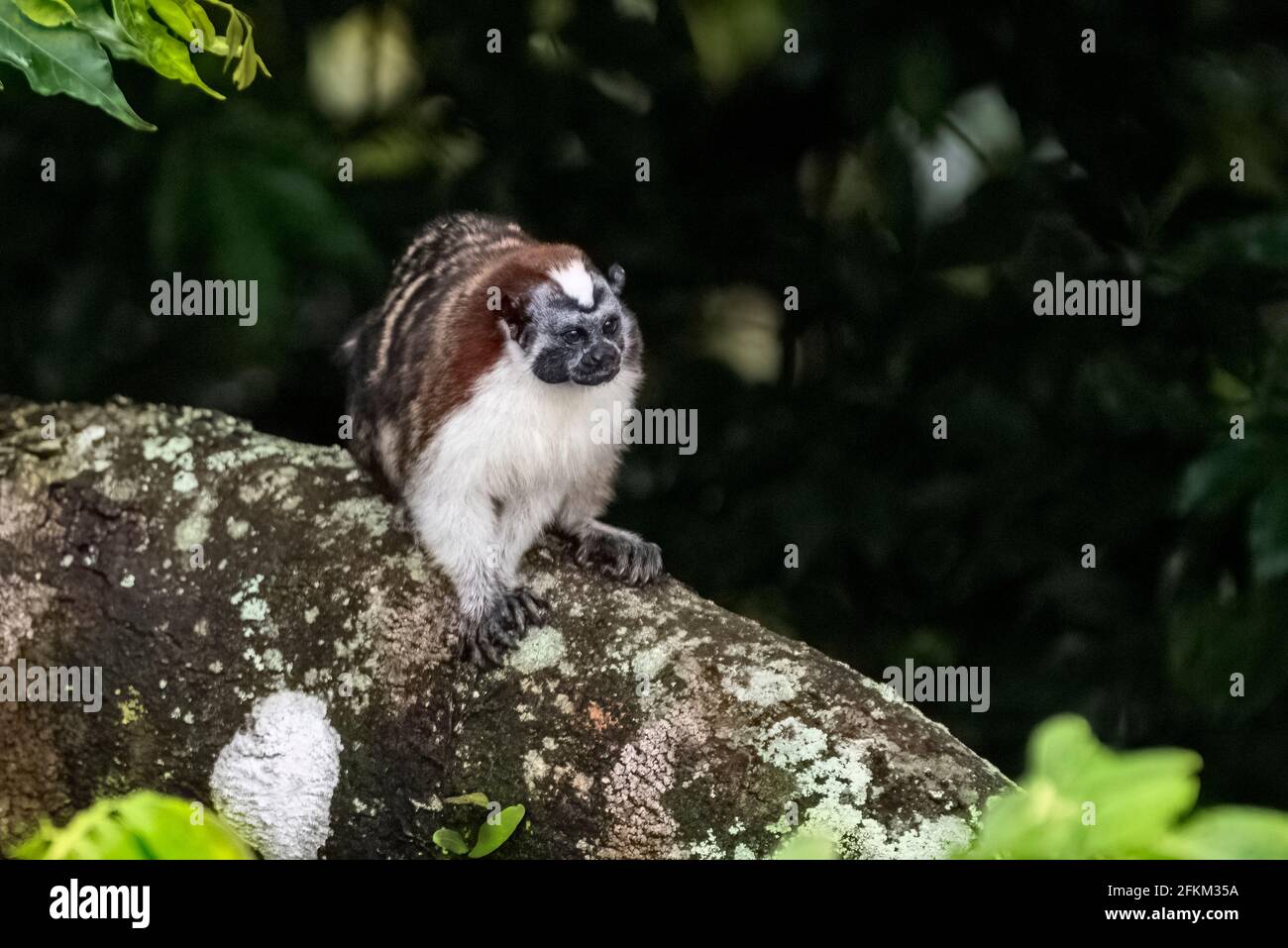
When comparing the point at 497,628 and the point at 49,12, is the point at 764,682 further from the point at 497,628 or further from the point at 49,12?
the point at 49,12

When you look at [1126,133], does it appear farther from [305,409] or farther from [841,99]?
[305,409]

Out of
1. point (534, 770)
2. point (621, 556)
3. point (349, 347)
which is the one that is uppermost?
point (349, 347)

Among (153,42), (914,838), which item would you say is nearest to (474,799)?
(914,838)

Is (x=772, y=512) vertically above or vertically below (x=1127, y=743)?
above

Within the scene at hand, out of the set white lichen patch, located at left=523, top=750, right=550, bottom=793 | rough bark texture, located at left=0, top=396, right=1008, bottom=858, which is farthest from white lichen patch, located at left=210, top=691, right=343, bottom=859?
white lichen patch, located at left=523, top=750, right=550, bottom=793

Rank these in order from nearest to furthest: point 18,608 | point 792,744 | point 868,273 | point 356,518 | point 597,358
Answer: point 792,744, point 18,608, point 356,518, point 597,358, point 868,273

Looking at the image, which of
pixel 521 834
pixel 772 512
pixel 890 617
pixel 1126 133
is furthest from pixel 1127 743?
pixel 521 834

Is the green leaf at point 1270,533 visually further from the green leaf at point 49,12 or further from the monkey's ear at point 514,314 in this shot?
the green leaf at point 49,12

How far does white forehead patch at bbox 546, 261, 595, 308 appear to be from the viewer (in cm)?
310

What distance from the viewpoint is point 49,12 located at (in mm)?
1378

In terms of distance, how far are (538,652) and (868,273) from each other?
163 centimetres

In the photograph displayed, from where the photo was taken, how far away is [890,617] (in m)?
3.83

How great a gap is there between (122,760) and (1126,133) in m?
2.60

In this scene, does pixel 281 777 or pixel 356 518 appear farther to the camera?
pixel 356 518
